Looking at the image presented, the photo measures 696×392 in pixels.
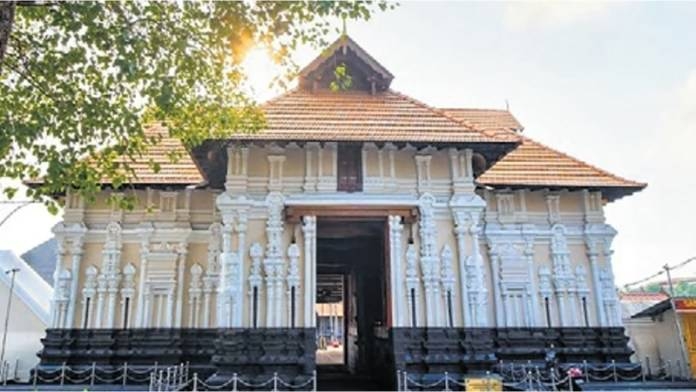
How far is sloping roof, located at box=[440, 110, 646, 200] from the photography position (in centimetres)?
1333

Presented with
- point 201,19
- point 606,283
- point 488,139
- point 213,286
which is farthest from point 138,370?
point 606,283

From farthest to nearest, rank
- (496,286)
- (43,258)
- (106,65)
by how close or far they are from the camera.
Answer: (43,258) → (496,286) → (106,65)

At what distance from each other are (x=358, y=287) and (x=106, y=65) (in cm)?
1019

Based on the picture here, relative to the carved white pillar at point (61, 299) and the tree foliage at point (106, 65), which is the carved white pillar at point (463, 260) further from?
the carved white pillar at point (61, 299)

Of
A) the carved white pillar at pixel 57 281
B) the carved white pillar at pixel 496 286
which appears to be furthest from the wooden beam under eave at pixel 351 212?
the carved white pillar at pixel 57 281

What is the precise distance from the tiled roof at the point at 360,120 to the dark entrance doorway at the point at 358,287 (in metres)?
2.01

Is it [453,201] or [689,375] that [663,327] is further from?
[453,201]

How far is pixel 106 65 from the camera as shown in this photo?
7.02m

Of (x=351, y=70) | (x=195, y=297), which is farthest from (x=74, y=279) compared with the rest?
(x=351, y=70)

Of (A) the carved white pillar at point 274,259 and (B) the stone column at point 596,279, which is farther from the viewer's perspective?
(B) the stone column at point 596,279

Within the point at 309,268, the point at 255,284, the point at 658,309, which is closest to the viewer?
the point at 255,284

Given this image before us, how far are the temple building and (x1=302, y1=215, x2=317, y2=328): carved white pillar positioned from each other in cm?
3

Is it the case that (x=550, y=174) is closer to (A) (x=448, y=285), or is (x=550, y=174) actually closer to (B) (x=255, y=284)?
(A) (x=448, y=285)

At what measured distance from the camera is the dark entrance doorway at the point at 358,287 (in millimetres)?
12281
